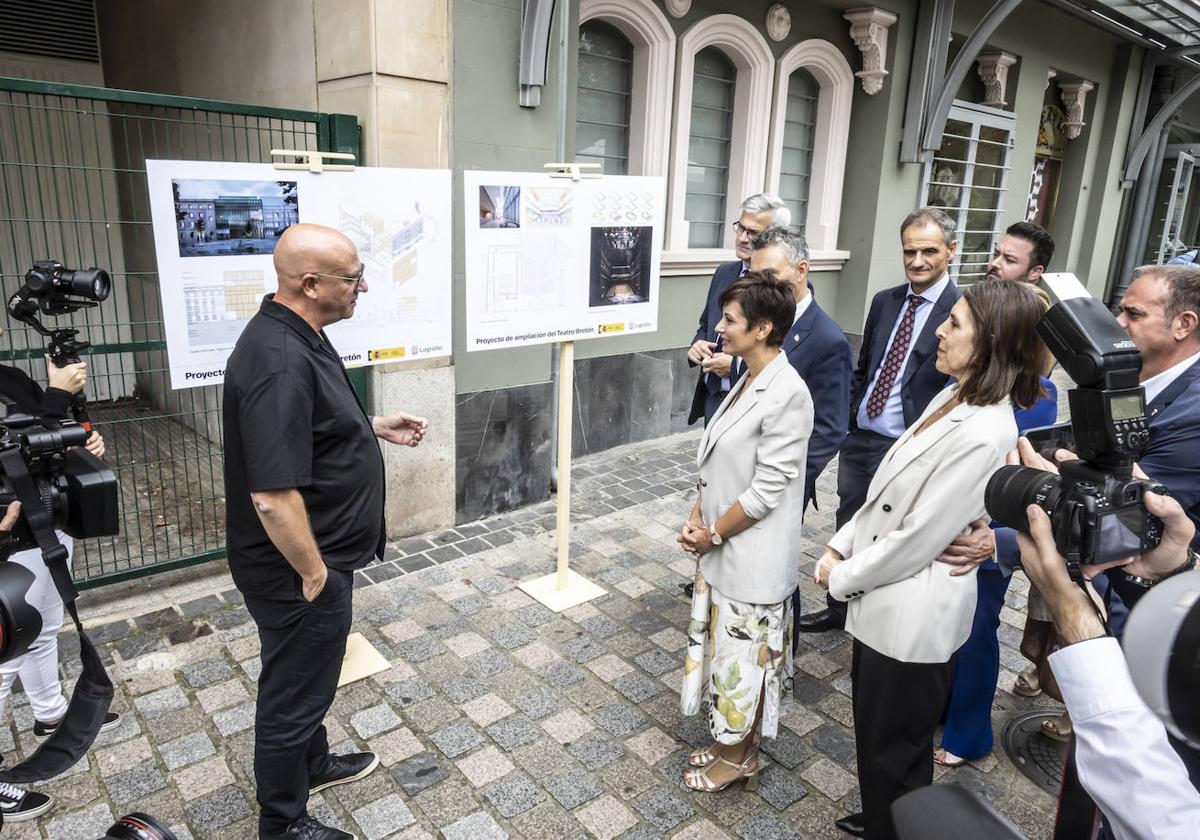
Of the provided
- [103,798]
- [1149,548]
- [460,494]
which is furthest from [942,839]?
[460,494]

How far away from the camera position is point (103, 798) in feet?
8.93

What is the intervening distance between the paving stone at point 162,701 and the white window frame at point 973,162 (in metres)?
8.00

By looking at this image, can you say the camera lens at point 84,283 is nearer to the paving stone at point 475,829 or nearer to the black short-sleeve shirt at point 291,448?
the black short-sleeve shirt at point 291,448

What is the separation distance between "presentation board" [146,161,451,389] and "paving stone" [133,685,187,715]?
52.0 inches

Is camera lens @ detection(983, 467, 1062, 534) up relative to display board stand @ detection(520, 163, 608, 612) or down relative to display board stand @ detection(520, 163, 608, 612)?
up

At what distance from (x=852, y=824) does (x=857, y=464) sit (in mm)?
1621

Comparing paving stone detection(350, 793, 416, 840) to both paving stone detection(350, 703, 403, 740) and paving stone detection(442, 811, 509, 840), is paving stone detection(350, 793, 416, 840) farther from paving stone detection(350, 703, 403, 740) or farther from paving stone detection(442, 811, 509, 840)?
paving stone detection(350, 703, 403, 740)

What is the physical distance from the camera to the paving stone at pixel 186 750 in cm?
291

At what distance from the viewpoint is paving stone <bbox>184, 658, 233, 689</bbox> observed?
11.2ft

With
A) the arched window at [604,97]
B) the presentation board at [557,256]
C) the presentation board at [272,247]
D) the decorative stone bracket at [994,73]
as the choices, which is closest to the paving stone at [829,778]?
the presentation board at [557,256]

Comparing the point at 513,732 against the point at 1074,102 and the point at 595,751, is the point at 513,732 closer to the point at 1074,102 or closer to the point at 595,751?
the point at 595,751

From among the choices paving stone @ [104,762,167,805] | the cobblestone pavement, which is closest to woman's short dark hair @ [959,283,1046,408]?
the cobblestone pavement

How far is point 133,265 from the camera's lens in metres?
7.05

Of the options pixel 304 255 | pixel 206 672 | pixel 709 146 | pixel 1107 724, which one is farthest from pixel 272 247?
pixel 709 146
